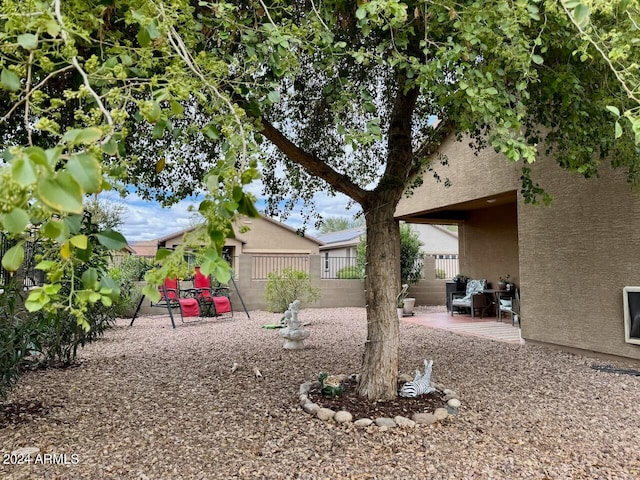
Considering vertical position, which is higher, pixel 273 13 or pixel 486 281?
pixel 273 13

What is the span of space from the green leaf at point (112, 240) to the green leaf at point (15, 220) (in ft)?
0.99

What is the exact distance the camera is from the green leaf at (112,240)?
3.59 ft

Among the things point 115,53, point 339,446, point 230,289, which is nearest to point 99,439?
point 339,446

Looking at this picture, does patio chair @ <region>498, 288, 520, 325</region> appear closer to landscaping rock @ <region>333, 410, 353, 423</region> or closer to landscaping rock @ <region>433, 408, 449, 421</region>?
landscaping rock @ <region>433, 408, 449, 421</region>

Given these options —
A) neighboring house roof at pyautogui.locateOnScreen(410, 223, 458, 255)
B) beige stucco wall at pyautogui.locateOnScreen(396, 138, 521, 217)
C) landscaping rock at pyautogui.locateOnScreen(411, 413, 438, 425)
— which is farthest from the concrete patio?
neighboring house roof at pyautogui.locateOnScreen(410, 223, 458, 255)

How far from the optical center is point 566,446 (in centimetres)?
294

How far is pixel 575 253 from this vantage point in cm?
583

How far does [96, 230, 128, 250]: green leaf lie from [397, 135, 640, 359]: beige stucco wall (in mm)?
5780

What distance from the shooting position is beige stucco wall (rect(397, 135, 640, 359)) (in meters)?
5.29

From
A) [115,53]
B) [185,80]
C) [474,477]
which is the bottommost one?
[474,477]

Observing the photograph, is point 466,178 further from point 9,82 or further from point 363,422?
point 9,82

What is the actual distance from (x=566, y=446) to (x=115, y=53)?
3527 millimetres

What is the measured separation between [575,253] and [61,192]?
21.0ft

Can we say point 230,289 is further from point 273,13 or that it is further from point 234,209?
point 234,209
